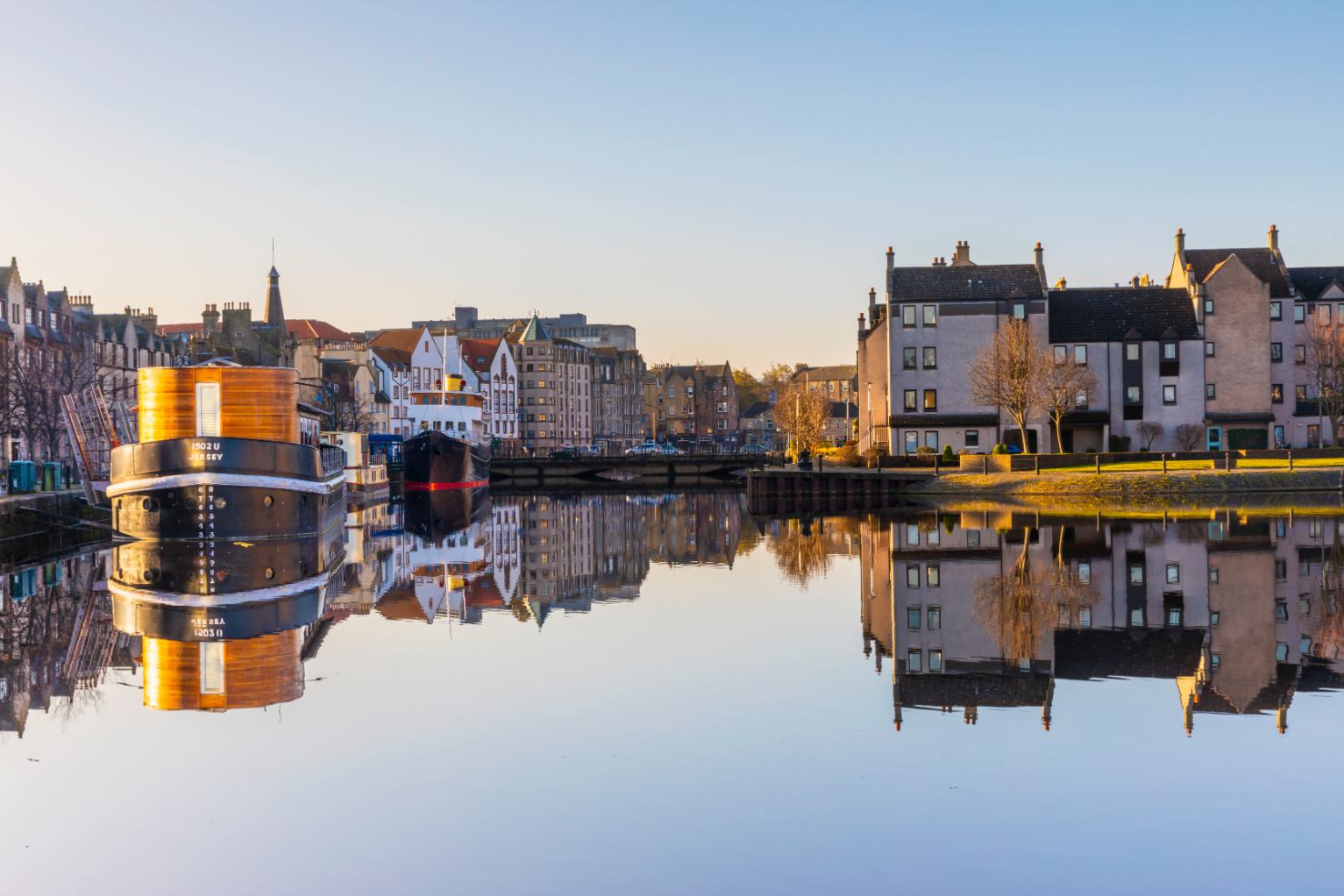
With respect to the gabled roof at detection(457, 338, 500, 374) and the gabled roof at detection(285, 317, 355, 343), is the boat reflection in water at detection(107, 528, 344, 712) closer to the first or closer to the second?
the gabled roof at detection(285, 317, 355, 343)

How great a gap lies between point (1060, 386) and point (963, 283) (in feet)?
32.9

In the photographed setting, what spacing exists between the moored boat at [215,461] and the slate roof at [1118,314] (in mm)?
49377

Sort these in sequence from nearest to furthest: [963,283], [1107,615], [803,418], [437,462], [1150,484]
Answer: [1107,615] → [1150,484] → [963,283] → [437,462] → [803,418]

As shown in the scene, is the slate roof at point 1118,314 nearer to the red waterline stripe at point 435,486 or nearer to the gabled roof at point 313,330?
the red waterline stripe at point 435,486

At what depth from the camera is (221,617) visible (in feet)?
69.2

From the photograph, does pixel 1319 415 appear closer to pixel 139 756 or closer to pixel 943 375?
pixel 943 375

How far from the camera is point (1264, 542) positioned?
3334 cm

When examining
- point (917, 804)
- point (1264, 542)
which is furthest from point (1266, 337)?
point (917, 804)

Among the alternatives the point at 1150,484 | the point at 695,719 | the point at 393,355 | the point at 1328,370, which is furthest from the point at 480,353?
the point at 695,719

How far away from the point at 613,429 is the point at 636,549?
139210 mm

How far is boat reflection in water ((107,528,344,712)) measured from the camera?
15.7m

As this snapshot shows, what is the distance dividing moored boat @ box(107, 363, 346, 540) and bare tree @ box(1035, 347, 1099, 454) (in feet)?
138

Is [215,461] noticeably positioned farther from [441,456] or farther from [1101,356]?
[1101,356]

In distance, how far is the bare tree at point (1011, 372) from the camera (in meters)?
65.7
